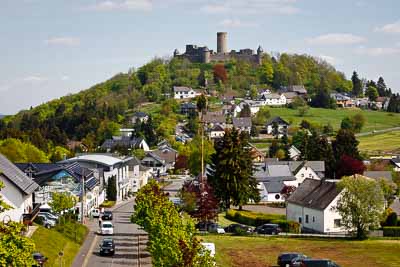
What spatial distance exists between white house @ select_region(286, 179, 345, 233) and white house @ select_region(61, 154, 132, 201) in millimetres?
22304

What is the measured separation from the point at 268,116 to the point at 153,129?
2925 cm

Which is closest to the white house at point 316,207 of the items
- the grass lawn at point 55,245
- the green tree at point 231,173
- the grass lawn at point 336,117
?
the green tree at point 231,173

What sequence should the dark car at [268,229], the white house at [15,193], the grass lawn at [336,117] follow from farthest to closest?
the grass lawn at [336,117]
the dark car at [268,229]
the white house at [15,193]

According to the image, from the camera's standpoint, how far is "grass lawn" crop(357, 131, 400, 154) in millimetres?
120000

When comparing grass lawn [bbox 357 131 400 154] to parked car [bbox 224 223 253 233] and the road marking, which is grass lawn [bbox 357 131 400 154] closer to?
parked car [bbox 224 223 253 233]

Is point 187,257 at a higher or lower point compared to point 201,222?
higher

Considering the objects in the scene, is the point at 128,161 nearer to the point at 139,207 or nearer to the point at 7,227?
the point at 139,207

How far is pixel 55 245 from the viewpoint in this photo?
37406 millimetres

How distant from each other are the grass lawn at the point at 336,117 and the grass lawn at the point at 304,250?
96.3 metres

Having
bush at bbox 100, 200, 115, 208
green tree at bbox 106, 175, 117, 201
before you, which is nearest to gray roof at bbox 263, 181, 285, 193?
green tree at bbox 106, 175, 117, 201

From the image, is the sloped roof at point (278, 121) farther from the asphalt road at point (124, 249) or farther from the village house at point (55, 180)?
the asphalt road at point (124, 249)

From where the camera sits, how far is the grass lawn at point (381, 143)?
12000 centimetres

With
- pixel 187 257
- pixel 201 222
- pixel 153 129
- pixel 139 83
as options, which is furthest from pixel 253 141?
pixel 187 257

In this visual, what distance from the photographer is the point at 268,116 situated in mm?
156375
